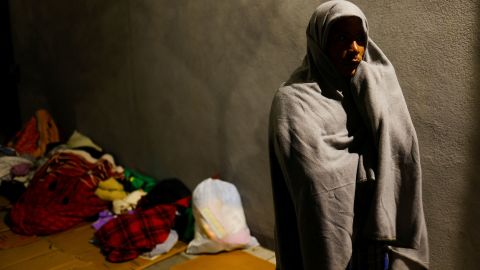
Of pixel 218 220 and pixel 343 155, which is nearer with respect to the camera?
pixel 343 155

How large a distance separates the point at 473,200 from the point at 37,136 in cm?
427

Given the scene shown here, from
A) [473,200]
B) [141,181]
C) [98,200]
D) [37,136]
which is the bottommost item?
[98,200]

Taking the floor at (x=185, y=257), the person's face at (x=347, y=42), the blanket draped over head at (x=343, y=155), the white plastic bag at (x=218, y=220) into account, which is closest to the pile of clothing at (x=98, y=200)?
the floor at (x=185, y=257)

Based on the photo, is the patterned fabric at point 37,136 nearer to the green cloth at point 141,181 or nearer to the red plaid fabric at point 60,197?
the red plaid fabric at point 60,197

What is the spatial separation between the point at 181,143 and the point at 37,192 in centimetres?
128

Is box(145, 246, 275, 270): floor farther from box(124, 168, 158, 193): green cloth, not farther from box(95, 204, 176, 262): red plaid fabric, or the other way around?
box(124, 168, 158, 193): green cloth

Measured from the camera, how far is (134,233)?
110 inches

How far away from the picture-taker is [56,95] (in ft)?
15.0

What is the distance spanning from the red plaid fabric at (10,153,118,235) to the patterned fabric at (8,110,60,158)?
0.84 m

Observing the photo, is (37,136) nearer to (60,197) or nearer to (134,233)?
(60,197)

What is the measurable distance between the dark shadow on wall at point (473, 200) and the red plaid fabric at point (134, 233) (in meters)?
1.85

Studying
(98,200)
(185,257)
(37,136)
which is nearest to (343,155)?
(185,257)

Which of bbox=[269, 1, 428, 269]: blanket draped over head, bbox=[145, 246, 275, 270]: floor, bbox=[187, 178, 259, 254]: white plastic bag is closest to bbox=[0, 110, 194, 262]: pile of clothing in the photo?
bbox=[145, 246, 275, 270]: floor

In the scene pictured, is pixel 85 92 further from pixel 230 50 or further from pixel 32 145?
pixel 230 50
